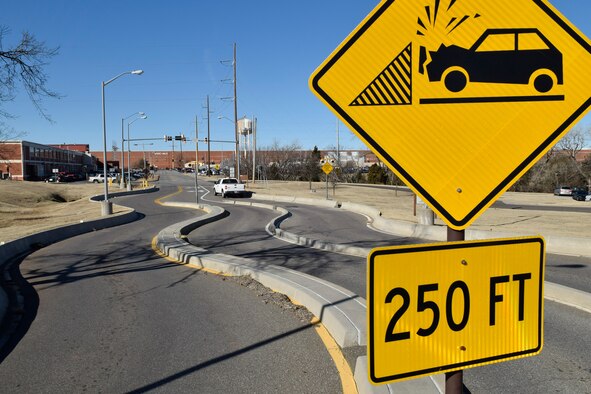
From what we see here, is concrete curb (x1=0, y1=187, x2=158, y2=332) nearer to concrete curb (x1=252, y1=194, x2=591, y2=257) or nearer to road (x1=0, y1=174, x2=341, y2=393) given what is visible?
road (x1=0, y1=174, x2=341, y2=393)

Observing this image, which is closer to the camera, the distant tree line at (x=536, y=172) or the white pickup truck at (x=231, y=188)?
the white pickup truck at (x=231, y=188)

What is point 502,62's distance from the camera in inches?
76.6

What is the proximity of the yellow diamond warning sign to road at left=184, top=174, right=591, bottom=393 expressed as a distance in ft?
10.8

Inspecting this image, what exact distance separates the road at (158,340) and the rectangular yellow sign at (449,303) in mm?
2900

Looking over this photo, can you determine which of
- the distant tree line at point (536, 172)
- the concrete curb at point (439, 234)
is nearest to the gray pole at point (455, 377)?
the concrete curb at point (439, 234)

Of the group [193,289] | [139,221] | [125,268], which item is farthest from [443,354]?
[139,221]

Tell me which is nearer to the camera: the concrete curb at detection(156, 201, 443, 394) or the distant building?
the concrete curb at detection(156, 201, 443, 394)

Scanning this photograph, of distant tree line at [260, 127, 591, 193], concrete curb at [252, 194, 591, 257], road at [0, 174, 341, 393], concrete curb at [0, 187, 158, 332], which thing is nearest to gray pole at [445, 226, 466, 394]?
road at [0, 174, 341, 393]

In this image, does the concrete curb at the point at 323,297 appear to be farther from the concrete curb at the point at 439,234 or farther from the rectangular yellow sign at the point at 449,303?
the concrete curb at the point at 439,234

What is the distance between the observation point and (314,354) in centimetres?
545

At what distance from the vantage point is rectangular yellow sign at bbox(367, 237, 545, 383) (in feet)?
5.94

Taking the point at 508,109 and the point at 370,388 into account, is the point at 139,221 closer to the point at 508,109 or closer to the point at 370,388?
the point at 370,388

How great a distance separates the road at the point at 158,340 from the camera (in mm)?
4789

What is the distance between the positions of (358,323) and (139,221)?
774 inches
